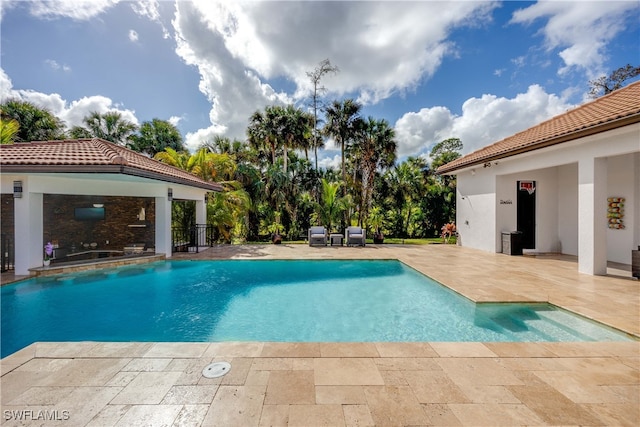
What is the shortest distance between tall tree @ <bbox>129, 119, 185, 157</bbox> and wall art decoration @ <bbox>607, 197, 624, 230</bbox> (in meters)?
31.4

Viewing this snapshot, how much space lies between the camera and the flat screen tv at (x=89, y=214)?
14.2 meters

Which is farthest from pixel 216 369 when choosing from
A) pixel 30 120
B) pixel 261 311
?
pixel 30 120

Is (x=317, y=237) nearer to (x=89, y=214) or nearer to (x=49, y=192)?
(x=49, y=192)

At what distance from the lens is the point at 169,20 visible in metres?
11.7

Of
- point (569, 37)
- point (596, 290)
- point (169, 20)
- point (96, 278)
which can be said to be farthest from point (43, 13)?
point (569, 37)

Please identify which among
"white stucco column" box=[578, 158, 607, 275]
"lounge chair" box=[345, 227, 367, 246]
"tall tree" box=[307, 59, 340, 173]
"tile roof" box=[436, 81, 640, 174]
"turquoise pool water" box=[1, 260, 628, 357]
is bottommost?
"turquoise pool water" box=[1, 260, 628, 357]

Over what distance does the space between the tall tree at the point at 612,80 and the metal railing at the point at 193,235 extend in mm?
35556

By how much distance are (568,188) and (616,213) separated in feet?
8.25

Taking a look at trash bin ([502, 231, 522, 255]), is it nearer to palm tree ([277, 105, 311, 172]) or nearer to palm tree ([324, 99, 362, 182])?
palm tree ([324, 99, 362, 182])

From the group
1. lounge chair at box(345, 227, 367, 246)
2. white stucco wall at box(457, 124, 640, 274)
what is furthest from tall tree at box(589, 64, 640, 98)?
lounge chair at box(345, 227, 367, 246)

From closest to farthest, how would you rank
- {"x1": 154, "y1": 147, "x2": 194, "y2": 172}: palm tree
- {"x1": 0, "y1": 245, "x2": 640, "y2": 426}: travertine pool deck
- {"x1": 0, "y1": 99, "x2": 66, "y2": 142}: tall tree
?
{"x1": 0, "y1": 245, "x2": 640, "y2": 426}: travertine pool deck < {"x1": 154, "y1": 147, "x2": 194, "y2": 172}: palm tree < {"x1": 0, "y1": 99, "x2": 66, "y2": 142}: tall tree

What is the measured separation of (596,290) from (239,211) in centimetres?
1629

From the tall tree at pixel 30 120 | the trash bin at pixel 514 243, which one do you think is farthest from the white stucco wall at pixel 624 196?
the tall tree at pixel 30 120

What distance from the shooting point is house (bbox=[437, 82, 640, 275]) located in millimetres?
8234
